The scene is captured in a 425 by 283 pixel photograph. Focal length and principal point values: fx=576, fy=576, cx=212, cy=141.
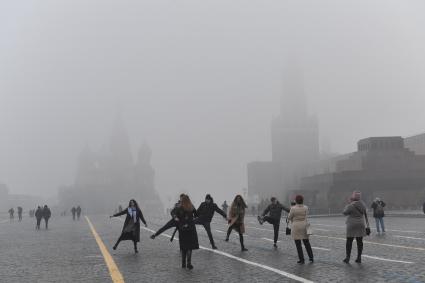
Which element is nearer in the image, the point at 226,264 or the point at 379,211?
the point at 226,264

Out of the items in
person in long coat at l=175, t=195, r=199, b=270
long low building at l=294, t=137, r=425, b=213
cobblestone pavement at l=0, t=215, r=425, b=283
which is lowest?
cobblestone pavement at l=0, t=215, r=425, b=283

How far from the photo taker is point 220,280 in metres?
12.1

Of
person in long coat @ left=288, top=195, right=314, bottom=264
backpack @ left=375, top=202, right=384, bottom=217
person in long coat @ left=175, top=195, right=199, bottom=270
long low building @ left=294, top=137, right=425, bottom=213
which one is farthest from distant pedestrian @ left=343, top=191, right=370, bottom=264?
long low building @ left=294, top=137, right=425, bottom=213

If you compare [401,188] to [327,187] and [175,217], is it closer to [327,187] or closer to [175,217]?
[327,187]

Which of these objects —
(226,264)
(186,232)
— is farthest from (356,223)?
(186,232)

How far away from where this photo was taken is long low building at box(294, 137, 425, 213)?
351 ft

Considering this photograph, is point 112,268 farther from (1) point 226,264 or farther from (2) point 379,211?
(2) point 379,211

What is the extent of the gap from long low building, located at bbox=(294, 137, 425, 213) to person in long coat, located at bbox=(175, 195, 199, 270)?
91136mm

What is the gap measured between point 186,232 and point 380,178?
101 meters

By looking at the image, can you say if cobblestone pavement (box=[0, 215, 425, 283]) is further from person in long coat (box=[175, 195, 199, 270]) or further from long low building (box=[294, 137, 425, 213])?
long low building (box=[294, 137, 425, 213])

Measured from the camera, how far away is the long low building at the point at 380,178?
10706cm

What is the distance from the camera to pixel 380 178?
361 feet

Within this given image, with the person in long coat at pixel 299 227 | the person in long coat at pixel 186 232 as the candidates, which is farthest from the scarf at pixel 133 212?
the person in long coat at pixel 299 227

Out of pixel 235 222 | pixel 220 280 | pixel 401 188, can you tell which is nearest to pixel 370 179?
pixel 401 188
